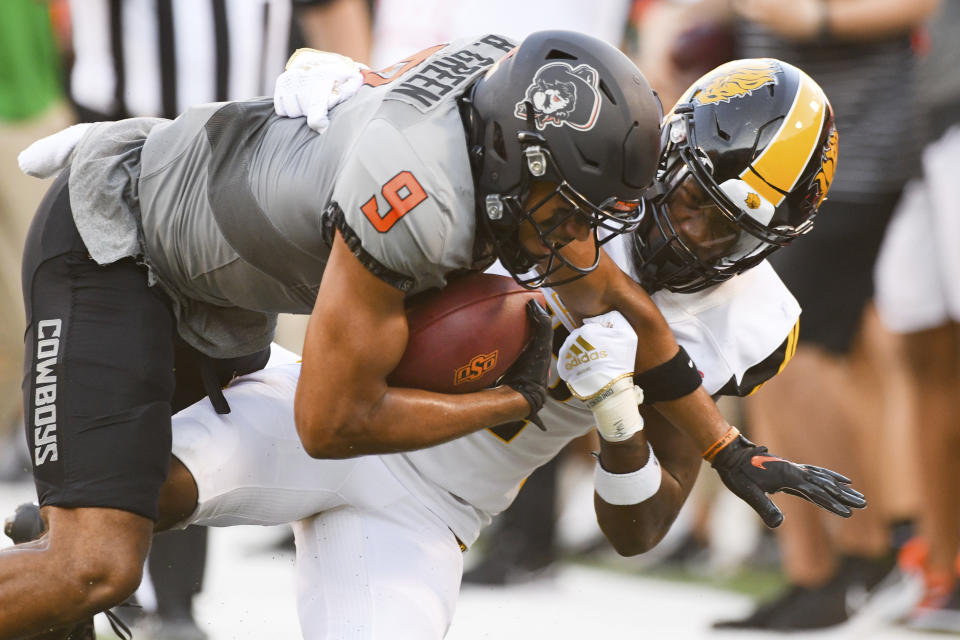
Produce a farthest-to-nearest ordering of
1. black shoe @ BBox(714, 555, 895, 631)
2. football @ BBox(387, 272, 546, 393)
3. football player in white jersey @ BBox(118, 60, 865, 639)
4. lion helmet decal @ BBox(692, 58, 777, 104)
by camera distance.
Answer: black shoe @ BBox(714, 555, 895, 631) → lion helmet decal @ BBox(692, 58, 777, 104) → football player in white jersey @ BBox(118, 60, 865, 639) → football @ BBox(387, 272, 546, 393)

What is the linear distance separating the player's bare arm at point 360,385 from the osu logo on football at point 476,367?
0.06 meters

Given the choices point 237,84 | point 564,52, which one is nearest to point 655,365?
point 564,52

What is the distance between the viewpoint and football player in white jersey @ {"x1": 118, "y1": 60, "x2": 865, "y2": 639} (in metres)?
3.07

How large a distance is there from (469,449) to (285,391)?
1.54ft

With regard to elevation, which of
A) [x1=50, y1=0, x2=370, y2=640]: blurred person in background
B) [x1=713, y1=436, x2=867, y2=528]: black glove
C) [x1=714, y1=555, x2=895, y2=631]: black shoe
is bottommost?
[x1=714, y1=555, x2=895, y2=631]: black shoe

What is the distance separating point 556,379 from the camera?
128 inches

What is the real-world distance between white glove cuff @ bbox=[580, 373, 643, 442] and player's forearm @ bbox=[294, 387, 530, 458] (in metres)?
0.26

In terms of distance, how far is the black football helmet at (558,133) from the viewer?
Answer: 2.67 m

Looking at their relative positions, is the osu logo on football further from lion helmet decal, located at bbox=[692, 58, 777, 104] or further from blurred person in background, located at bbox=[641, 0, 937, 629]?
blurred person in background, located at bbox=[641, 0, 937, 629]

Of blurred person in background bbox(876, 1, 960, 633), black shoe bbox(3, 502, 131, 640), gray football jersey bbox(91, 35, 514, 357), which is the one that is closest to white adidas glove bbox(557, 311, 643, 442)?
gray football jersey bbox(91, 35, 514, 357)

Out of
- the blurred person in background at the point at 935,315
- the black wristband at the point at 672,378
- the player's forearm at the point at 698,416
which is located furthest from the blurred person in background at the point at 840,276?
the black wristband at the point at 672,378

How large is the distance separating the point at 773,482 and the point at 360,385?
38.9 inches

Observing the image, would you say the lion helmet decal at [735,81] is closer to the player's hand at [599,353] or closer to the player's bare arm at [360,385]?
the player's hand at [599,353]

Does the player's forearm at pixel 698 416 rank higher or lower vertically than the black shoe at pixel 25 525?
higher
